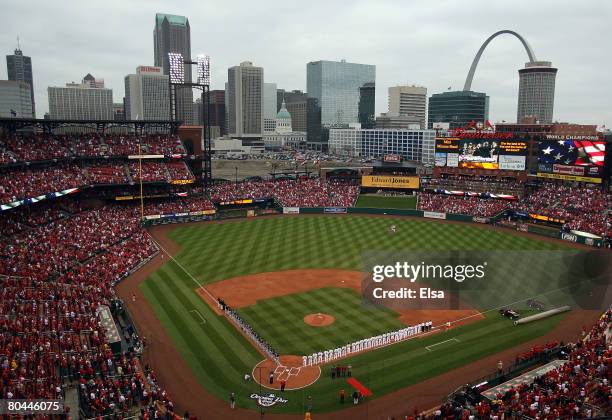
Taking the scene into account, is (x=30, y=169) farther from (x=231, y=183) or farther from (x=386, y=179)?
(x=386, y=179)

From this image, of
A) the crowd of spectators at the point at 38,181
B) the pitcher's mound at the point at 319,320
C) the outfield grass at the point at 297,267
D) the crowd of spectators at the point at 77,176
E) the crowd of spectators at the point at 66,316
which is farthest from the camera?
the crowd of spectators at the point at 77,176

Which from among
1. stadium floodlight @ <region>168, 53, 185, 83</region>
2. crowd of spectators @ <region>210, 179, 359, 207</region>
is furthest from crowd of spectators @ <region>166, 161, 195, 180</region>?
stadium floodlight @ <region>168, 53, 185, 83</region>

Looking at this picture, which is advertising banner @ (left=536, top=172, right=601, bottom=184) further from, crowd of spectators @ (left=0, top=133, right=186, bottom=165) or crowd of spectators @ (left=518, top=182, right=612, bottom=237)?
crowd of spectators @ (left=0, top=133, right=186, bottom=165)

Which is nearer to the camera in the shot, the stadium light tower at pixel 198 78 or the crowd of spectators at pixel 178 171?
the crowd of spectators at pixel 178 171

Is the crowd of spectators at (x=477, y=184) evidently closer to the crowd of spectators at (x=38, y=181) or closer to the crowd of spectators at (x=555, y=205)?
the crowd of spectators at (x=555, y=205)

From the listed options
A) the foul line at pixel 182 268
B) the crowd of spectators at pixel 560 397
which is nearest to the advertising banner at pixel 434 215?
the foul line at pixel 182 268

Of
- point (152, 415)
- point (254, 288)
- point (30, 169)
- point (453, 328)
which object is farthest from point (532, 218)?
point (30, 169)
